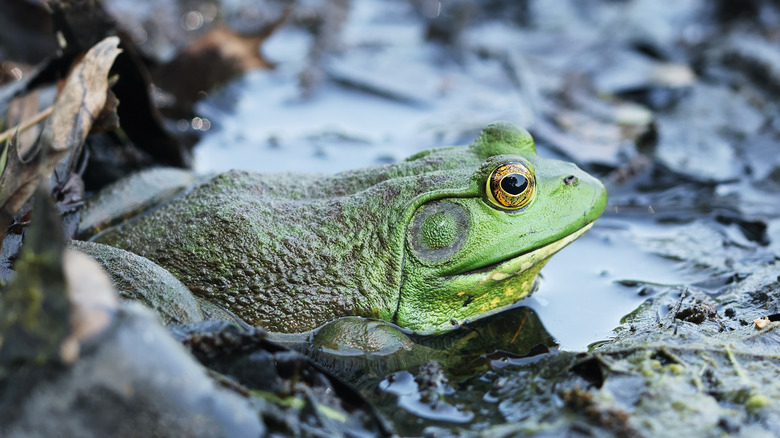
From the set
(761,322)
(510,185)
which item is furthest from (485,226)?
(761,322)

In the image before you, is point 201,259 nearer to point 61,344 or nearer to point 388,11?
point 61,344

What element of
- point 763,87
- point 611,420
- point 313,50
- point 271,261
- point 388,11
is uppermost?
point 388,11

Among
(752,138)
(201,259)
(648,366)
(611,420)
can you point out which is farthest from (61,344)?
(752,138)

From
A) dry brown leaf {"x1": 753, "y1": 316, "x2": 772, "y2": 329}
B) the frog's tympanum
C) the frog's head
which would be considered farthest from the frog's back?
dry brown leaf {"x1": 753, "y1": 316, "x2": 772, "y2": 329}

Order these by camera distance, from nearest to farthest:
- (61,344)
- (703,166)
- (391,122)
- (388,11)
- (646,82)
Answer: (61,344), (703,166), (391,122), (646,82), (388,11)

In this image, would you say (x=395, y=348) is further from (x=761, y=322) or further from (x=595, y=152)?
(x=595, y=152)

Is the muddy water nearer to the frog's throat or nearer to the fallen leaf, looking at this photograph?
the frog's throat

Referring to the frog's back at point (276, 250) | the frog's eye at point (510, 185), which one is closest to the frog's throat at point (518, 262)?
the frog's eye at point (510, 185)

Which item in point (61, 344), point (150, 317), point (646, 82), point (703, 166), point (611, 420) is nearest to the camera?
point (61, 344)

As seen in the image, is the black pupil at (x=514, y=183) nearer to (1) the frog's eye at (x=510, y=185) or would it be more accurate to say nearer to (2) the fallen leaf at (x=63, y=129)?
(1) the frog's eye at (x=510, y=185)
